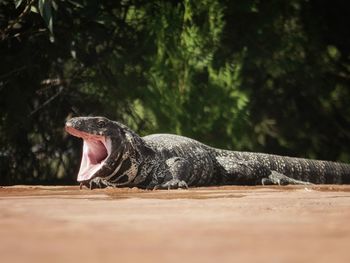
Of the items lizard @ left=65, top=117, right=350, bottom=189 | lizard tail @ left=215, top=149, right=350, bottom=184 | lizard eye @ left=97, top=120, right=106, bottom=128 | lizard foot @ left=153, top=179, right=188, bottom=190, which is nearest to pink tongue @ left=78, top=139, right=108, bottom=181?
lizard @ left=65, top=117, right=350, bottom=189

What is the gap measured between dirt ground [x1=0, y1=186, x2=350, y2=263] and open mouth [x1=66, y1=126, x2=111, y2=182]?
199cm

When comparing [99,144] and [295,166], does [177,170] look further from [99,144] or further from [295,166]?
[295,166]

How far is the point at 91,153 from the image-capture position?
465 centimetres

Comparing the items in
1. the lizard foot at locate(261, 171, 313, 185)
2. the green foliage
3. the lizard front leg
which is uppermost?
the green foliage

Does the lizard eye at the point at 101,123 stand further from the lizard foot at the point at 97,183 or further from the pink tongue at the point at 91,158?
the lizard foot at the point at 97,183

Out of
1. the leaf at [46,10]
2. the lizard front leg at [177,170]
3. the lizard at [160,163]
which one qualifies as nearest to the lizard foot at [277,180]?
the lizard at [160,163]

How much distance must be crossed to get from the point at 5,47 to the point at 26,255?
25.4ft

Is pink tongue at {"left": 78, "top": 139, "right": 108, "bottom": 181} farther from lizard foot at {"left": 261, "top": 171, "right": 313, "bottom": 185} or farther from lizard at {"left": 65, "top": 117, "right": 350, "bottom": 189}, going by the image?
lizard foot at {"left": 261, "top": 171, "right": 313, "bottom": 185}

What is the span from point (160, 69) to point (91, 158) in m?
3.00

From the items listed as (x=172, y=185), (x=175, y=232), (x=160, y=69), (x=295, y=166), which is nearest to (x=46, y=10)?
(x=160, y=69)

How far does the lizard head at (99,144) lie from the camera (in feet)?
14.4

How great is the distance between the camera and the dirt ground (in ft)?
3.83

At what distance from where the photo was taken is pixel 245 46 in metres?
8.44

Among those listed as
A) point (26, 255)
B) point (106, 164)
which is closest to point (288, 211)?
point (26, 255)
